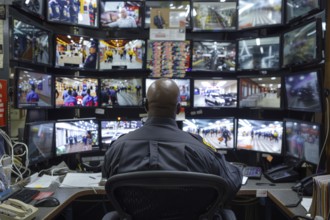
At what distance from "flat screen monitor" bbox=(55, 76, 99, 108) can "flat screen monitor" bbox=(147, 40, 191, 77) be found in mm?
527

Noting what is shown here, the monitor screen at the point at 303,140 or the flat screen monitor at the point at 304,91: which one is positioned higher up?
the flat screen monitor at the point at 304,91

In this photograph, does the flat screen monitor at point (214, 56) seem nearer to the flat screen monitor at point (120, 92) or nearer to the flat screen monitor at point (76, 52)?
the flat screen monitor at point (120, 92)

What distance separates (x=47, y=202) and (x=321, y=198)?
145 cm

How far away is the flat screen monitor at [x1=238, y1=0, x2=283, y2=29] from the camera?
8.35ft

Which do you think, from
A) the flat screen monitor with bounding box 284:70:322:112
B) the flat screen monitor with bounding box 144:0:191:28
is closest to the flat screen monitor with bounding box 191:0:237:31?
the flat screen monitor with bounding box 144:0:191:28

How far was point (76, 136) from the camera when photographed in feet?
8.58

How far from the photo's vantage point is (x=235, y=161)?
2947 millimetres

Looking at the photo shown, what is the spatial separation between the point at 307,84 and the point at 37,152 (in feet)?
6.51

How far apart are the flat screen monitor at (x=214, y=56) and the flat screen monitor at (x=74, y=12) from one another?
92 cm

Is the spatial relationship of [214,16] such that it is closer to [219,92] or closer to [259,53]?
[259,53]

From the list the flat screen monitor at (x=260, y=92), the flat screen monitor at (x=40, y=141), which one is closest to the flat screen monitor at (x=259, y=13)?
the flat screen monitor at (x=260, y=92)

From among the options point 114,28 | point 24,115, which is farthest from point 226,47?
point 24,115

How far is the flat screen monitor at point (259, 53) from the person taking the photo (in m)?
2.56

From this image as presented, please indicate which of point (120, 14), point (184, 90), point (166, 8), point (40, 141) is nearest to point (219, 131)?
point (184, 90)
